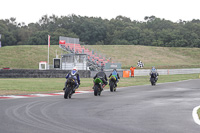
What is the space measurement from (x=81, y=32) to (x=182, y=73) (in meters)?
62.0

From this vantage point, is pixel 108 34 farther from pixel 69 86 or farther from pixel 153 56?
pixel 69 86

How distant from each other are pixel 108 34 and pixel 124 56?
39.8 metres

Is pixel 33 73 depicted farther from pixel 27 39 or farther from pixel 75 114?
pixel 27 39

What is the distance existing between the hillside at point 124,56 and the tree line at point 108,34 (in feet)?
49.3

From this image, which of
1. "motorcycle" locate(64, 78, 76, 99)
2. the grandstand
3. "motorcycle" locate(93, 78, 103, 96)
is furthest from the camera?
the grandstand

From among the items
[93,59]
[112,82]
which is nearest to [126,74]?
[93,59]

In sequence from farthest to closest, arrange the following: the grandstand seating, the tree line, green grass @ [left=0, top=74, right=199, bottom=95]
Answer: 1. the tree line
2. the grandstand seating
3. green grass @ [left=0, top=74, right=199, bottom=95]

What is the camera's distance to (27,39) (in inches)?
4432

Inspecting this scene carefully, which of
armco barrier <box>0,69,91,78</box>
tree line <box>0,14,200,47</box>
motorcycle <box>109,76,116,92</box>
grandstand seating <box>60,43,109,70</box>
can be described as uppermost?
tree line <box>0,14,200,47</box>

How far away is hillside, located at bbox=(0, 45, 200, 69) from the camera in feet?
217

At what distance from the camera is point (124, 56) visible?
3014 inches

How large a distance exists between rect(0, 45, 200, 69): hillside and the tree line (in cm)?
1503

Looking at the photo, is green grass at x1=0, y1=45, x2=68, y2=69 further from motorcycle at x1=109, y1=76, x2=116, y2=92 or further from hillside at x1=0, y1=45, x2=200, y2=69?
motorcycle at x1=109, y1=76, x2=116, y2=92

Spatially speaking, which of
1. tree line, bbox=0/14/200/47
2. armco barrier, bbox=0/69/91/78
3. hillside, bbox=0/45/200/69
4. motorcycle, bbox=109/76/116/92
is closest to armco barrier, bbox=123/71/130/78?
armco barrier, bbox=0/69/91/78
